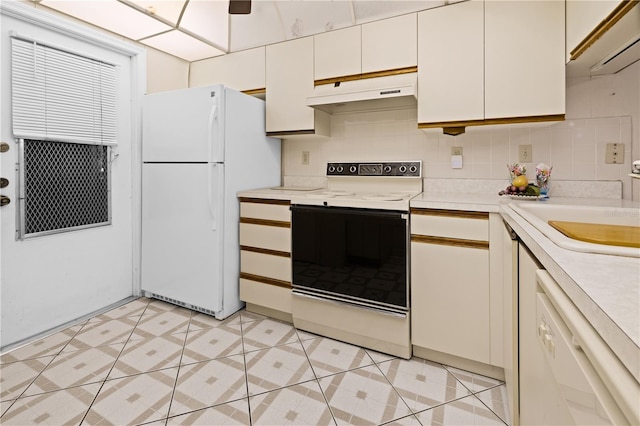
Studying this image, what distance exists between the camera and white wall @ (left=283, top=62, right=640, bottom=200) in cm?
197

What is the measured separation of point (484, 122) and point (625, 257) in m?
1.47

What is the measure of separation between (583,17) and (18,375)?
3.33 meters

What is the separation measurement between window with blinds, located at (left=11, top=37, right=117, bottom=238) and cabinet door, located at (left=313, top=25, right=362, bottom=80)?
5.27ft

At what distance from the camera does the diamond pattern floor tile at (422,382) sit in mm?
1626

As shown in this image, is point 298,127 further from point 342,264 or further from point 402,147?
point 342,264

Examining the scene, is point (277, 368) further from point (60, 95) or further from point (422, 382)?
point (60, 95)

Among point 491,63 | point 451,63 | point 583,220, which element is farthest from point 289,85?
point 583,220

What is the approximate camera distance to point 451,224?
183 centimetres

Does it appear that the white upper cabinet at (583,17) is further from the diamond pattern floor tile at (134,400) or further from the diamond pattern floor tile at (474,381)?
the diamond pattern floor tile at (134,400)

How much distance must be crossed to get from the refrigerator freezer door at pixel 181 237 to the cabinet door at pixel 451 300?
140 centimetres

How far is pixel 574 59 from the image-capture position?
1.72 metres

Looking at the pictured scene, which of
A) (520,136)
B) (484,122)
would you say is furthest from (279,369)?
(520,136)

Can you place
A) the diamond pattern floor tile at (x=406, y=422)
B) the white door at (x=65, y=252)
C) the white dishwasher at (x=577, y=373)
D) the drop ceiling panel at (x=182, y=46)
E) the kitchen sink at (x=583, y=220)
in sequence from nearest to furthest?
the white dishwasher at (x=577, y=373) → the kitchen sink at (x=583, y=220) → the diamond pattern floor tile at (x=406, y=422) → the white door at (x=65, y=252) → the drop ceiling panel at (x=182, y=46)

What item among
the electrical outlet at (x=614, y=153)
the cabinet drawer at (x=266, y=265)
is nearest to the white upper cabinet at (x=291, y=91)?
the cabinet drawer at (x=266, y=265)
